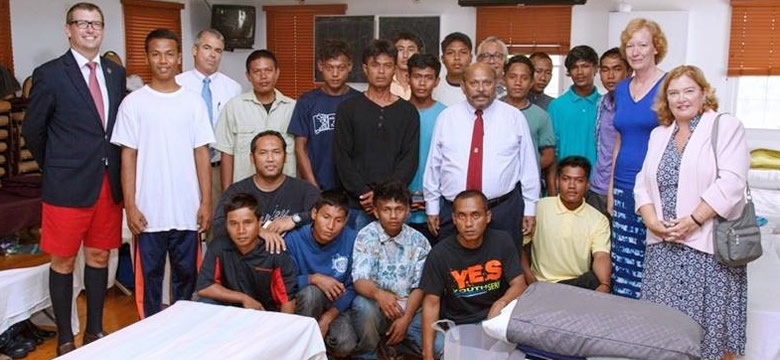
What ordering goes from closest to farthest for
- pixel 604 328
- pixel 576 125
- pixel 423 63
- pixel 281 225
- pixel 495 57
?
pixel 604 328
pixel 281 225
pixel 423 63
pixel 576 125
pixel 495 57

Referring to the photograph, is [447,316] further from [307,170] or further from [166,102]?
[166,102]

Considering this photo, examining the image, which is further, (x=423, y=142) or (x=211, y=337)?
(x=423, y=142)

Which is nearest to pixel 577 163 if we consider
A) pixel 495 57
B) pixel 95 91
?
pixel 495 57

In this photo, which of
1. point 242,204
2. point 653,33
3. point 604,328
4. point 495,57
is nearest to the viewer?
point 604,328

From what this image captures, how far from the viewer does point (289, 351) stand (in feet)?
7.55

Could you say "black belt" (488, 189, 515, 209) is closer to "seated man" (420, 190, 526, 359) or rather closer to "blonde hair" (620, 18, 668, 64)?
"seated man" (420, 190, 526, 359)

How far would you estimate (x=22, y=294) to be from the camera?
3.26m

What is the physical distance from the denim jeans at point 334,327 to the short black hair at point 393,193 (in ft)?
1.61

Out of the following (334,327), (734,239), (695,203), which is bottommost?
(334,327)

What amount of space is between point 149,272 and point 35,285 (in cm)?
59

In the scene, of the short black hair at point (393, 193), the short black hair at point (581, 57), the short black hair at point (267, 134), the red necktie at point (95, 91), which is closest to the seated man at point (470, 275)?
the short black hair at point (393, 193)

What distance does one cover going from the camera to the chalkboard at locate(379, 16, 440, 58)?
7.05 meters

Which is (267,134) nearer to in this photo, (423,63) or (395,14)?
(423,63)

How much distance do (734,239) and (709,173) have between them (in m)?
0.24
